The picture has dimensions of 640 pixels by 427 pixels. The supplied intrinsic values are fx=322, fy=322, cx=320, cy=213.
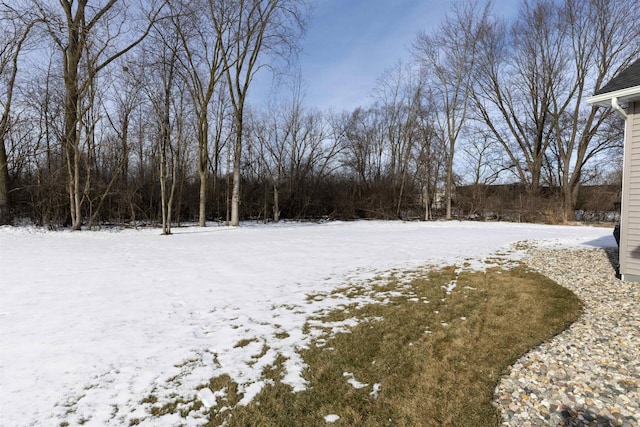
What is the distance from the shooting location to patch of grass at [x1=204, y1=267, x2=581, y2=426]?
7.30ft

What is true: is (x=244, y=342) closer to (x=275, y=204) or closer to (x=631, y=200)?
(x=631, y=200)

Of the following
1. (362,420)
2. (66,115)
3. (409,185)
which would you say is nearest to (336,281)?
(362,420)

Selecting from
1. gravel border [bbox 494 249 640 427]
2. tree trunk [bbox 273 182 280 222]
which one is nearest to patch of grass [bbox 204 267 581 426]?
gravel border [bbox 494 249 640 427]

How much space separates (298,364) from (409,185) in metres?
22.8

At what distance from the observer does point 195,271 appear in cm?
623

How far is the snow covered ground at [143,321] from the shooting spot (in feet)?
7.78

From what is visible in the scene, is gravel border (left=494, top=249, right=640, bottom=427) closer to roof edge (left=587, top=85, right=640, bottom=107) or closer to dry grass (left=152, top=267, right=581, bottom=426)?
dry grass (left=152, top=267, right=581, bottom=426)

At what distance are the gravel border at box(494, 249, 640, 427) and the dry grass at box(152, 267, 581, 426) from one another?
12 cm

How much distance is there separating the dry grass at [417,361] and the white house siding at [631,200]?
57.8 inches

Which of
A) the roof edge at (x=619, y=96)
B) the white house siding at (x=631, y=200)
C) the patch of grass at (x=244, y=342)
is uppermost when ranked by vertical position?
the roof edge at (x=619, y=96)

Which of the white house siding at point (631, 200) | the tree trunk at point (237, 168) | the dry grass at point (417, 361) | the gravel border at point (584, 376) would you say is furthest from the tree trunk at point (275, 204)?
the gravel border at point (584, 376)

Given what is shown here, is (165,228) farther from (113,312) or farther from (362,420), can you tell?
(362,420)

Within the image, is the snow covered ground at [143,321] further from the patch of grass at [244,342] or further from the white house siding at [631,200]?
the white house siding at [631,200]

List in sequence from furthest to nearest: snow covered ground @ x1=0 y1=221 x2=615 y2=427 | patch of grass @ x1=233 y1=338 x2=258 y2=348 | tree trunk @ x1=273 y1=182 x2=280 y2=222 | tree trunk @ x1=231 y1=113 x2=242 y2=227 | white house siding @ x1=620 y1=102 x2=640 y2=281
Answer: tree trunk @ x1=273 y1=182 x2=280 y2=222 → tree trunk @ x1=231 y1=113 x2=242 y2=227 → white house siding @ x1=620 y1=102 x2=640 y2=281 → patch of grass @ x1=233 y1=338 x2=258 y2=348 → snow covered ground @ x1=0 y1=221 x2=615 y2=427
